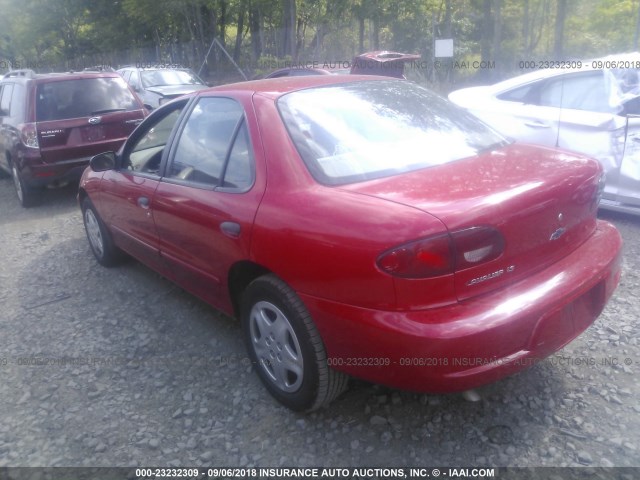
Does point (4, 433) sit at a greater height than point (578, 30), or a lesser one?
lesser

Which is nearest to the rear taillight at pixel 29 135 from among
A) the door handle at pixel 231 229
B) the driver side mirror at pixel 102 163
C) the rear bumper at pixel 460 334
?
the driver side mirror at pixel 102 163

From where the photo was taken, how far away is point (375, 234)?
2.21 m

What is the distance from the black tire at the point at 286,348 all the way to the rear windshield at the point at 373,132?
0.60 m

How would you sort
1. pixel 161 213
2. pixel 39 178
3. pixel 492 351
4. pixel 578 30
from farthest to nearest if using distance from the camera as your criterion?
pixel 578 30, pixel 39 178, pixel 161 213, pixel 492 351

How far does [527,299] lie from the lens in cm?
232

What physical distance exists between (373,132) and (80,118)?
5613 millimetres

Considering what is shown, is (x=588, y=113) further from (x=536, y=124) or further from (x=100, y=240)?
(x=100, y=240)

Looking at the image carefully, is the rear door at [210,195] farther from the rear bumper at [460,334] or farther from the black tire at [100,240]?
the black tire at [100,240]

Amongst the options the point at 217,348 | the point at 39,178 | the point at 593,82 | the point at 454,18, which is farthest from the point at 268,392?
the point at 454,18

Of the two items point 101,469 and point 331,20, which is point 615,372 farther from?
point 331,20

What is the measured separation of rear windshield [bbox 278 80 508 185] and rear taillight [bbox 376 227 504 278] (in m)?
0.55

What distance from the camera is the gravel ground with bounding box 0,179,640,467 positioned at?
2.55 meters

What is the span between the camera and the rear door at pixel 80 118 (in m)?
7.15

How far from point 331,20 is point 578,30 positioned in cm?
852
